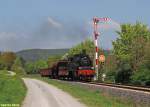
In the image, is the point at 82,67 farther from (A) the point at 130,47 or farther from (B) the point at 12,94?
(B) the point at 12,94

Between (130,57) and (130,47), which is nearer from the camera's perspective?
(130,57)

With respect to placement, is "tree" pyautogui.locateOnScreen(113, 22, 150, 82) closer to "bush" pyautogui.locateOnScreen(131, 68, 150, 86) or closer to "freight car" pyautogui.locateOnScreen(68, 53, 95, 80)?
"freight car" pyautogui.locateOnScreen(68, 53, 95, 80)

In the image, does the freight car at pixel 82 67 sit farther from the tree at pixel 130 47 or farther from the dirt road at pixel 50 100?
the dirt road at pixel 50 100

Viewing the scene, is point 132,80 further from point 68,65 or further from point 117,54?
point 117,54

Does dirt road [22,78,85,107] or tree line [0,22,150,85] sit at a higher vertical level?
tree line [0,22,150,85]

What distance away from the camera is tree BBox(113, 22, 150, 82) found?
69500 mm

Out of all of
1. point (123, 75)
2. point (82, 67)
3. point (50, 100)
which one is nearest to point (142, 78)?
point (82, 67)

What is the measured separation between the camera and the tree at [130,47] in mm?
69500

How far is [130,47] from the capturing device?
3167 inches

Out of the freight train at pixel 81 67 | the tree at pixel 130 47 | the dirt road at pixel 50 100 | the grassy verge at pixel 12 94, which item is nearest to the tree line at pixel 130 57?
the tree at pixel 130 47

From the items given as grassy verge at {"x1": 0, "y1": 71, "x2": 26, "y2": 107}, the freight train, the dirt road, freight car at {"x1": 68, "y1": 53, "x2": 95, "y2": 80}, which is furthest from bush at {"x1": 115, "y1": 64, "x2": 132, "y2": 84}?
the dirt road

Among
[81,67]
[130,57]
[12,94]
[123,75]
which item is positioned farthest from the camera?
[130,57]

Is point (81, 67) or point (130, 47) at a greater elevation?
point (130, 47)

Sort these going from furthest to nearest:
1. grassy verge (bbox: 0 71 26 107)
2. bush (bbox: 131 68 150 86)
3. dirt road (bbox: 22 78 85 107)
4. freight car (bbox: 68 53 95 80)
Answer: freight car (bbox: 68 53 95 80) → bush (bbox: 131 68 150 86) → grassy verge (bbox: 0 71 26 107) → dirt road (bbox: 22 78 85 107)
